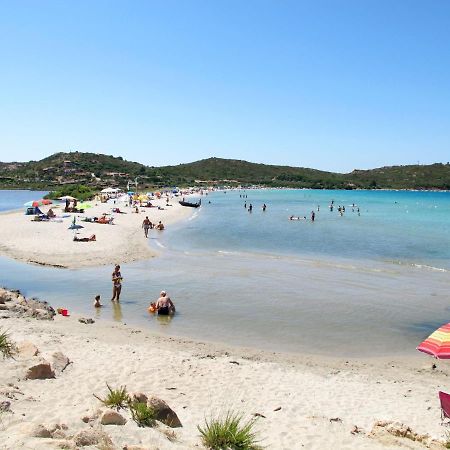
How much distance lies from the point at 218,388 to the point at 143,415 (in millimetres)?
2664

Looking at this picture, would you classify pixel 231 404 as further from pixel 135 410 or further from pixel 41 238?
pixel 41 238

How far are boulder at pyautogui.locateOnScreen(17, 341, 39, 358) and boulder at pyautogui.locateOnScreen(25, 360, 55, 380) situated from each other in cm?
79

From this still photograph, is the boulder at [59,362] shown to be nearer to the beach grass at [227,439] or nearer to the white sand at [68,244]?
the beach grass at [227,439]

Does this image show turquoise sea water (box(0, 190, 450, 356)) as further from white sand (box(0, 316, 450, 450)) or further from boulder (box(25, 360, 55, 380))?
boulder (box(25, 360, 55, 380))

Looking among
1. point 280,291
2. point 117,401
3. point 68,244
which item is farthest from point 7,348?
point 68,244

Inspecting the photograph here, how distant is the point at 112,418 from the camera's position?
671cm

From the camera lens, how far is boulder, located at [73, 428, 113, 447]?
5.73m

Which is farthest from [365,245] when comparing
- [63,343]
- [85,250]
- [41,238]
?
[63,343]

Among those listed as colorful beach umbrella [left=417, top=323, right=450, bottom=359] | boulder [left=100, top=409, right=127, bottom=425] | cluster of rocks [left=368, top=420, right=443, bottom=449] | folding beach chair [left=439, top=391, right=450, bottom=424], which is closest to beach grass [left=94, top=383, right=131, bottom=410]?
boulder [left=100, top=409, right=127, bottom=425]

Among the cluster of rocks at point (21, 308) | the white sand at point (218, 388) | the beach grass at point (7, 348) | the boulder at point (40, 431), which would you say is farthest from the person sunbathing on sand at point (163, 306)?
the boulder at point (40, 431)

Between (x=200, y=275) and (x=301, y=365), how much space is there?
37.0ft

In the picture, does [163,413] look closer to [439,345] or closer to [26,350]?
[26,350]

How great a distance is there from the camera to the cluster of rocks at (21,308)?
44.2ft

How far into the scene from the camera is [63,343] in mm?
11273
